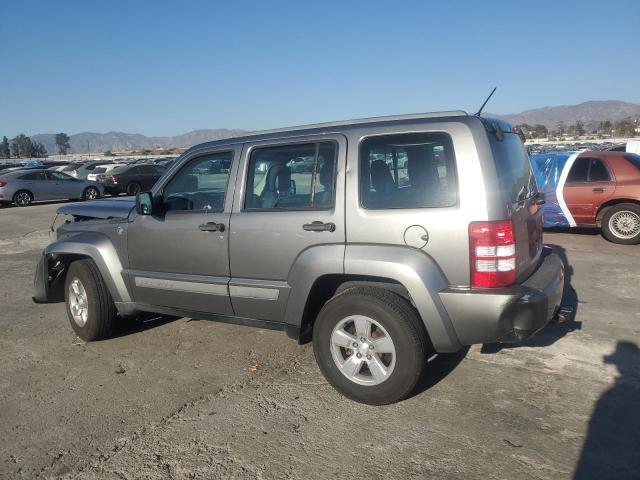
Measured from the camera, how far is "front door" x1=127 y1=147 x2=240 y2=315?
4.13m

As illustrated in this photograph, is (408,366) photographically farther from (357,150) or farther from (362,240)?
(357,150)

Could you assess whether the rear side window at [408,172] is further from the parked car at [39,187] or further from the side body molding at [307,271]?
the parked car at [39,187]

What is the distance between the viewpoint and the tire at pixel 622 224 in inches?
359

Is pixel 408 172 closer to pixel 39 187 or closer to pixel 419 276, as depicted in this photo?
pixel 419 276

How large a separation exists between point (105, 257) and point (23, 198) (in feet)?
61.5

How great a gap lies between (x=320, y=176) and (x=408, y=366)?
1.44 metres

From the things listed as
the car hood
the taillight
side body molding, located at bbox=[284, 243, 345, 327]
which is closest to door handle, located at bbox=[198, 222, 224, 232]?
side body molding, located at bbox=[284, 243, 345, 327]

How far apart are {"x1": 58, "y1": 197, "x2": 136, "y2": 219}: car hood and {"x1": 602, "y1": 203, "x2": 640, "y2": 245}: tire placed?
8201 millimetres

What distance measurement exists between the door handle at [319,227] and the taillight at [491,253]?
36.5 inches

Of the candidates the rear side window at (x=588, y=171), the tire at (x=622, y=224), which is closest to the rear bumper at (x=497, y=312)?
the tire at (x=622, y=224)

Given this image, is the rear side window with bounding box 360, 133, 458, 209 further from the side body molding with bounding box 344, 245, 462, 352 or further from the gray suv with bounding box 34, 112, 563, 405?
the side body molding with bounding box 344, 245, 462, 352

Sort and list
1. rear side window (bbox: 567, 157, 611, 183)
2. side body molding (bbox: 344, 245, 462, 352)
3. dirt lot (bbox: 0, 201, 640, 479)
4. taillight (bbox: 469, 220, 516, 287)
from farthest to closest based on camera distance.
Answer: rear side window (bbox: 567, 157, 611, 183), side body molding (bbox: 344, 245, 462, 352), taillight (bbox: 469, 220, 516, 287), dirt lot (bbox: 0, 201, 640, 479)

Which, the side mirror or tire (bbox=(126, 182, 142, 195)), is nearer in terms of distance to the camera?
the side mirror

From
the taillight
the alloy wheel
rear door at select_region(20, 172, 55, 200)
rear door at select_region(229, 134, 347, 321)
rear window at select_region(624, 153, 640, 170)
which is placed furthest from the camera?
rear door at select_region(20, 172, 55, 200)
